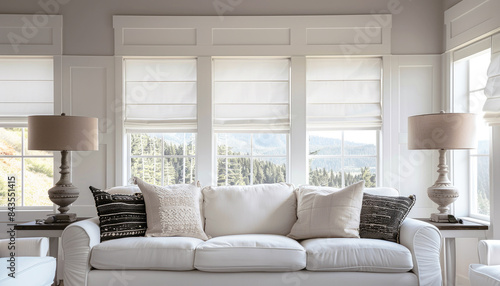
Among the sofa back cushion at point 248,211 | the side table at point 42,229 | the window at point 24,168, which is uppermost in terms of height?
the window at point 24,168

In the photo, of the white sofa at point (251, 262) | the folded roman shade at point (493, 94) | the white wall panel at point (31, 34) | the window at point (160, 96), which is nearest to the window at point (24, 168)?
the white wall panel at point (31, 34)

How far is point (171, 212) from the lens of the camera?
3822mm

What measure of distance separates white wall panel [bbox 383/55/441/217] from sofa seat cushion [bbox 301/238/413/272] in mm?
1637

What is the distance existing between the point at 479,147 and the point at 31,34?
15.7 feet

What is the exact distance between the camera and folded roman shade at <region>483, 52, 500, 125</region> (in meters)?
3.81

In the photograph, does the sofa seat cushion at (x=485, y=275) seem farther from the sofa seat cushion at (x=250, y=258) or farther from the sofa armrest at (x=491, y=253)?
the sofa seat cushion at (x=250, y=258)

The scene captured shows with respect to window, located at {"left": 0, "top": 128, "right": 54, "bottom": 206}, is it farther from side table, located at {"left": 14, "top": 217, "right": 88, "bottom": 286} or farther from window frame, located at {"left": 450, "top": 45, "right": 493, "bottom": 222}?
window frame, located at {"left": 450, "top": 45, "right": 493, "bottom": 222}

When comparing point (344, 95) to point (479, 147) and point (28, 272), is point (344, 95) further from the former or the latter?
point (28, 272)

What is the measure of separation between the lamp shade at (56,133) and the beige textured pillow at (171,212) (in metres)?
0.75

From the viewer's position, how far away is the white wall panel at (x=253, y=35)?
4953mm

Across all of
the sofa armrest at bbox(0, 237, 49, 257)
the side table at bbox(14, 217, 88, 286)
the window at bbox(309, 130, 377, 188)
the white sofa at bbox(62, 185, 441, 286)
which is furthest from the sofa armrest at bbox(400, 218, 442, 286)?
the side table at bbox(14, 217, 88, 286)

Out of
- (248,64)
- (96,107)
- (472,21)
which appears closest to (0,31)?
(96,107)

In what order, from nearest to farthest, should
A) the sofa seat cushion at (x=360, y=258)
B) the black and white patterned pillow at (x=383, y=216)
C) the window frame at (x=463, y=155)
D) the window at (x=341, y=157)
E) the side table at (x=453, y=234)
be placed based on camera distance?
the sofa seat cushion at (x=360, y=258)
the black and white patterned pillow at (x=383, y=216)
the side table at (x=453, y=234)
the window frame at (x=463, y=155)
the window at (x=341, y=157)

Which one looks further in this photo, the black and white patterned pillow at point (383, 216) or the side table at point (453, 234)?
the side table at point (453, 234)
